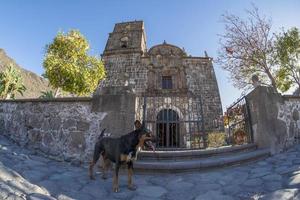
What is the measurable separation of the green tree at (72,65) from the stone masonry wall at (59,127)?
9537 mm

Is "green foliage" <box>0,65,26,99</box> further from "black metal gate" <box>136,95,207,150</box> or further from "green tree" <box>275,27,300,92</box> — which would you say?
"green tree" <box>275,27,300,92</box>

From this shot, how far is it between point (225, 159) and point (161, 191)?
1.89 meters

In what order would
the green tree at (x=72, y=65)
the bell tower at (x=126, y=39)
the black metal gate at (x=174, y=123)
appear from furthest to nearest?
the bell tower at (x=126, y=39) → the green tree at (x=72, y=65) → the black metal gate at (x=174, y=123)

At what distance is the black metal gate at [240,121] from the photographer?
6734mm

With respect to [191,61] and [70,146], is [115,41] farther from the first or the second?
[70,146]

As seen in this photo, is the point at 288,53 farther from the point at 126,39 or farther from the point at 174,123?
the point at 126,39

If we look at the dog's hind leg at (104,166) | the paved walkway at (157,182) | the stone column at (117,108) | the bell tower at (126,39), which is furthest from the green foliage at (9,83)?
the dog's hind leg at (104,166)

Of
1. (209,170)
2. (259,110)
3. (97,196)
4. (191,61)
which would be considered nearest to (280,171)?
(209,170)

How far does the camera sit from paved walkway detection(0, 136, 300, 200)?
362 cm

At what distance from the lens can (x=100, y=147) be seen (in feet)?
15.7

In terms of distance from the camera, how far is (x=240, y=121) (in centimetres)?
723

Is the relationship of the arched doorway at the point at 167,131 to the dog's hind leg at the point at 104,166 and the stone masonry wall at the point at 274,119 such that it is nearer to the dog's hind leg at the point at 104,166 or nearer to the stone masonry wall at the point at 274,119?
the dog's hind leg at the point at 104,166

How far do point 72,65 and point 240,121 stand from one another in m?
12.3

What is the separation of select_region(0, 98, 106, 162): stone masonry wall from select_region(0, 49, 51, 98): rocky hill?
27274 mm
